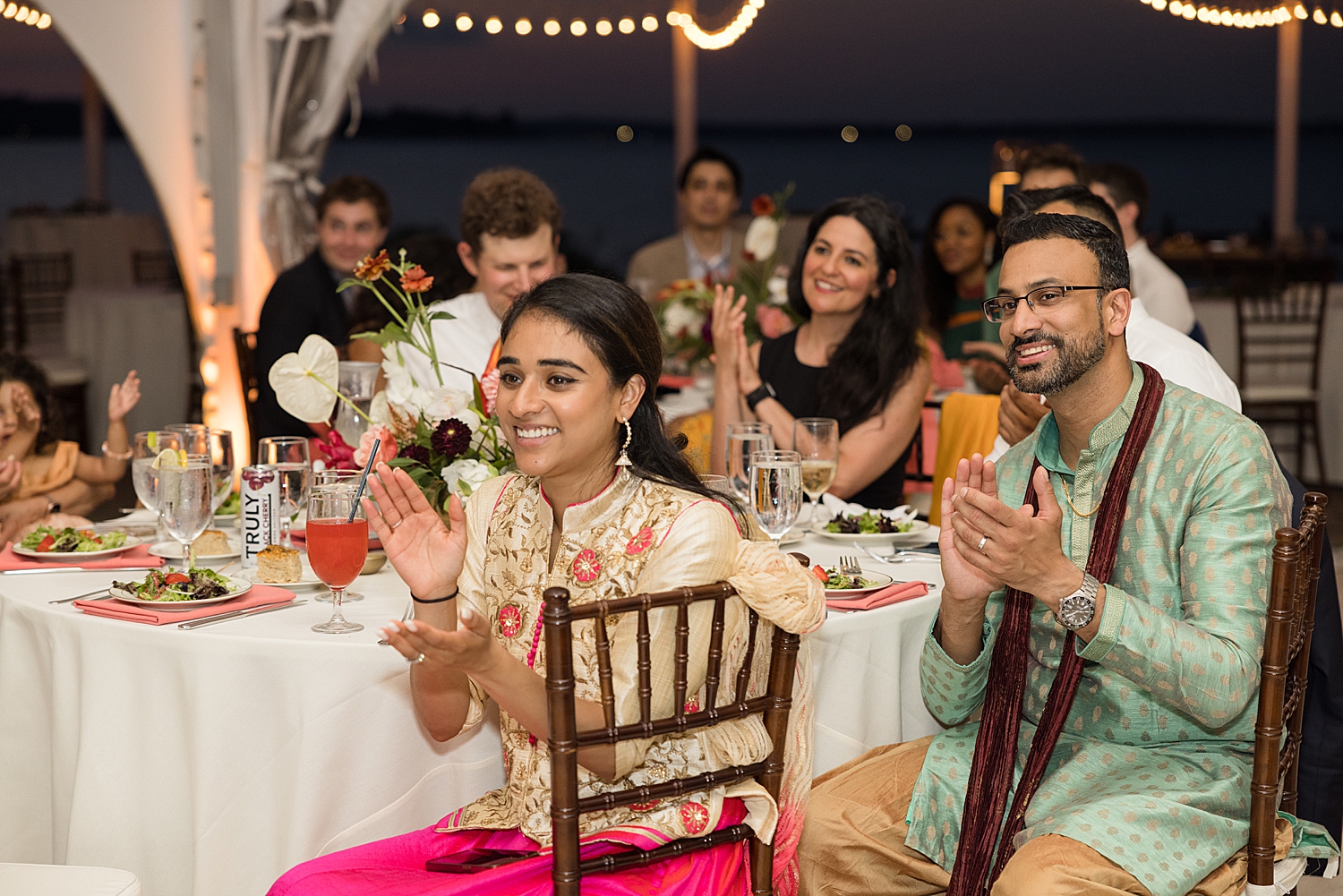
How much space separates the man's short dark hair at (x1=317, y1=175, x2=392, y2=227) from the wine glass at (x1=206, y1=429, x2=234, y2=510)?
2.50 metres

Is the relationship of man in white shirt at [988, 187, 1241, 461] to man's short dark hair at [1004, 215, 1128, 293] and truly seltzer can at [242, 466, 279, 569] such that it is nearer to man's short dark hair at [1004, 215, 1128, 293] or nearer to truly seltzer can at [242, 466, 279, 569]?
man's short dark hair at [1004, 215, 1128, 293]

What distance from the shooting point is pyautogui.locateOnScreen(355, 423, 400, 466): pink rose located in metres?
2.25

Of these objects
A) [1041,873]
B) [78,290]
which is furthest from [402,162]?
[1041,873]

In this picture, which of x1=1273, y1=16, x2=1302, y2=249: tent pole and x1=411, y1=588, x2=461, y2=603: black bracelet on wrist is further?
x1=1273, y1=16, x2=1302, y2=249: tent pole

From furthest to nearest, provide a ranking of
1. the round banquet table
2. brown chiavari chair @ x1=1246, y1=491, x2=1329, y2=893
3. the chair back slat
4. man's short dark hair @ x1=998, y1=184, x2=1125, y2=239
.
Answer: man's short dark hair @ x1=998, y1=184, x2=1125, y2=239 → the round banquet table → brown chiavari chair @ x1=1246, y1=491, x2=1329, y2=893 → the chair back slat

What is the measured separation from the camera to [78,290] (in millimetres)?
7777

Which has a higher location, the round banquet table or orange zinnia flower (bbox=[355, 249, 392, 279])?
orange zinnia flower (bbox=[355, 249, 392, 279])

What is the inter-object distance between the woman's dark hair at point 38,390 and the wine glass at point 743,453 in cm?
215

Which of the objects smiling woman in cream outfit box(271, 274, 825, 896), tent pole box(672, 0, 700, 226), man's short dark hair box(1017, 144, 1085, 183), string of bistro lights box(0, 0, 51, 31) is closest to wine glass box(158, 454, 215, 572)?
smiling woman in cream outfit box(271, 274, 825, 896)

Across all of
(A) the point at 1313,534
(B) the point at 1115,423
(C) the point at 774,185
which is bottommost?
(A) the point at 1313,534

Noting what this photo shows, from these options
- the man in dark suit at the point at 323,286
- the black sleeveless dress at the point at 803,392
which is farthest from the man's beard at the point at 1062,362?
the man in dark suit at the point at 323,286

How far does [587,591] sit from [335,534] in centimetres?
43

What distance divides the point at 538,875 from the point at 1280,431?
7.35m

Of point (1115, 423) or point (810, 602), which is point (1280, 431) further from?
point (810, 602)
